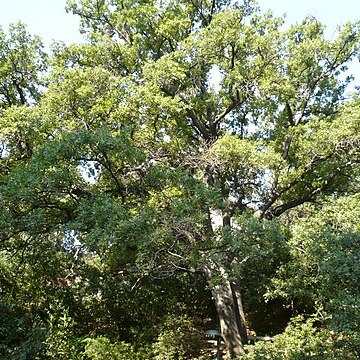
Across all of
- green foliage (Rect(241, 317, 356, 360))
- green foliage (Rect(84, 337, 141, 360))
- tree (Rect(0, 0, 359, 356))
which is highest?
tree (Rect(0, 0, 359, 356))

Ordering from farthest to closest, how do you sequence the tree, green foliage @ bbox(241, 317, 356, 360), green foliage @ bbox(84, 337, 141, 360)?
1. green foliage @ bbox(84, 337, 141, 360)
2. the tree
3. green foliage @ bbox(241, 317, 356, 360)

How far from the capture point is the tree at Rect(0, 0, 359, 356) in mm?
5598

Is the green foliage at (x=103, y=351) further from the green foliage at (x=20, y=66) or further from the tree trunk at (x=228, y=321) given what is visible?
the green foliage at (x=20, y=66)

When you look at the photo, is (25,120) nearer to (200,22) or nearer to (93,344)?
(93,344)

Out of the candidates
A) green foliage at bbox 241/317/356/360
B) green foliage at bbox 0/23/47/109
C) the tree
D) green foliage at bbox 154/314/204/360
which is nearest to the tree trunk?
the tree

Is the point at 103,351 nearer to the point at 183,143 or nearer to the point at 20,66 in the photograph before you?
the point at 183,143

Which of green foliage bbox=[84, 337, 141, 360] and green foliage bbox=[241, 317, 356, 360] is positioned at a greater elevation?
green foliage bbox=[84, 337, 141, 360]

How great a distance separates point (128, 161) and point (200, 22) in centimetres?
488

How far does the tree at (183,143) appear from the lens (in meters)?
5.60

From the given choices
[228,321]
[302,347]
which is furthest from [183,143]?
[302,347]

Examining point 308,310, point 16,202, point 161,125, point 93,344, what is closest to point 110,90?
point 161,125

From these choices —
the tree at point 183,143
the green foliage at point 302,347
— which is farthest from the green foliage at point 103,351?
the green foliage at point 302,347

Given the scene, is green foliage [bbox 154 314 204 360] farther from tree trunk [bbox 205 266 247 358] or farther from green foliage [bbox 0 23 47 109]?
green foliage [bbox 0 23 47 109]

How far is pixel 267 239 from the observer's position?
574 cm
